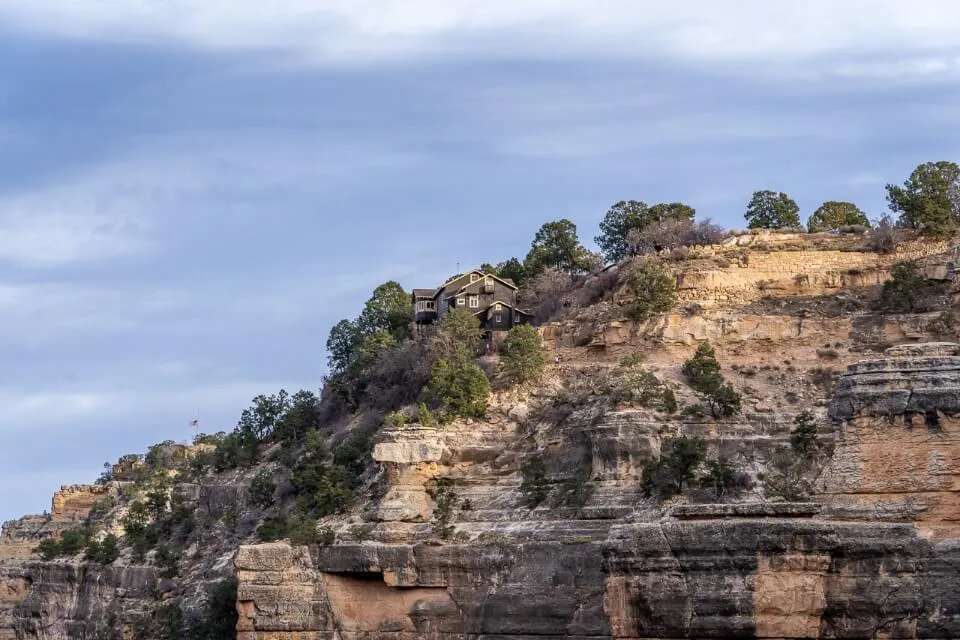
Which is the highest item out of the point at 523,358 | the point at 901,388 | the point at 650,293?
the point at 650,293

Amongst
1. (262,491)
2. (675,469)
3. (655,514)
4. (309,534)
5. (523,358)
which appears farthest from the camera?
(262,491)

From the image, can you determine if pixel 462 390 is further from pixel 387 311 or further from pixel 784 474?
pixel 387 311

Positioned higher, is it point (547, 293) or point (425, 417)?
point (547, 293)

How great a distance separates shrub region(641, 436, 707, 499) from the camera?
65500 mm

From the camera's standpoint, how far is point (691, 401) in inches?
2835

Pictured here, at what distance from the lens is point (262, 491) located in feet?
275

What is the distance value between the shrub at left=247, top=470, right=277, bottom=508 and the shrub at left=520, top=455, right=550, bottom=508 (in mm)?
15037

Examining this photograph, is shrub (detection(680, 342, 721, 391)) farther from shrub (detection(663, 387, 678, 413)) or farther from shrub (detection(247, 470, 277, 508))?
shrub (detection(247, 470, 277, 508))

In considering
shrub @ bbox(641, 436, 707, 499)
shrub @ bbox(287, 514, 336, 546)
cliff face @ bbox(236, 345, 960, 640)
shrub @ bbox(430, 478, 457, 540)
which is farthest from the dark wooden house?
cliff face @ bbox(236, 345, 960, 640)

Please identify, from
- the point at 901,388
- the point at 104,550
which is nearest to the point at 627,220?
the point at 104,550

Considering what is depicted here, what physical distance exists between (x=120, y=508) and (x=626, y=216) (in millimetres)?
26426

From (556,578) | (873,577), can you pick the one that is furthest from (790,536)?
(556,578)

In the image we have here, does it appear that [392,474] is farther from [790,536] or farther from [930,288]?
[790,536]

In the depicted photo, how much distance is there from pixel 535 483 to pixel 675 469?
18.4 ft
